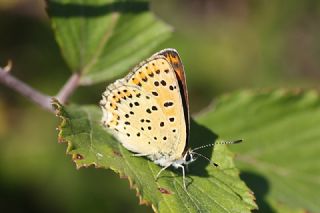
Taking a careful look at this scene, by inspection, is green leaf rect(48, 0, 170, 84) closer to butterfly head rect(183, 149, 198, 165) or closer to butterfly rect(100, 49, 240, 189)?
butterfly rect(100, 49, 240, 189)

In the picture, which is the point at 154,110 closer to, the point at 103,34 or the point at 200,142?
the point at 200,142

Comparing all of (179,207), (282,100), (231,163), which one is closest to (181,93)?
(231,163)

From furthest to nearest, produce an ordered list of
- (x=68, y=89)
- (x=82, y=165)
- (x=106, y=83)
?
1. (x=106, y=83)
2. (x=68, y=89)
3. (x=82, y=165)

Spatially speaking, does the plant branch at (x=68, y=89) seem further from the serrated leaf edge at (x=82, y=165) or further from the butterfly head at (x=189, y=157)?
the butterfly head at (x=189, y=157)

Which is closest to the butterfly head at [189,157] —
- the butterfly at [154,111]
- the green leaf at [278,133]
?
the butterfly at [154,111]

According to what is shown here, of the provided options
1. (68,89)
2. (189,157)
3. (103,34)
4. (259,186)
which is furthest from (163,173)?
(103,34)

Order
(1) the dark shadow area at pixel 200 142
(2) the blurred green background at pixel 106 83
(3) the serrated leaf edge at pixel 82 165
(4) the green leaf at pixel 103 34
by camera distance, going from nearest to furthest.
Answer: (3) the serrated leaf edge at pixel 82 165
(1) the dark shadow area at pixel 200 142
(4) the green leaf at pixel 103 34
(2) the blurred green background at pixel 106 83

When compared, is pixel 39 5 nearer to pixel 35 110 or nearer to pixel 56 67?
pixel 56 67
